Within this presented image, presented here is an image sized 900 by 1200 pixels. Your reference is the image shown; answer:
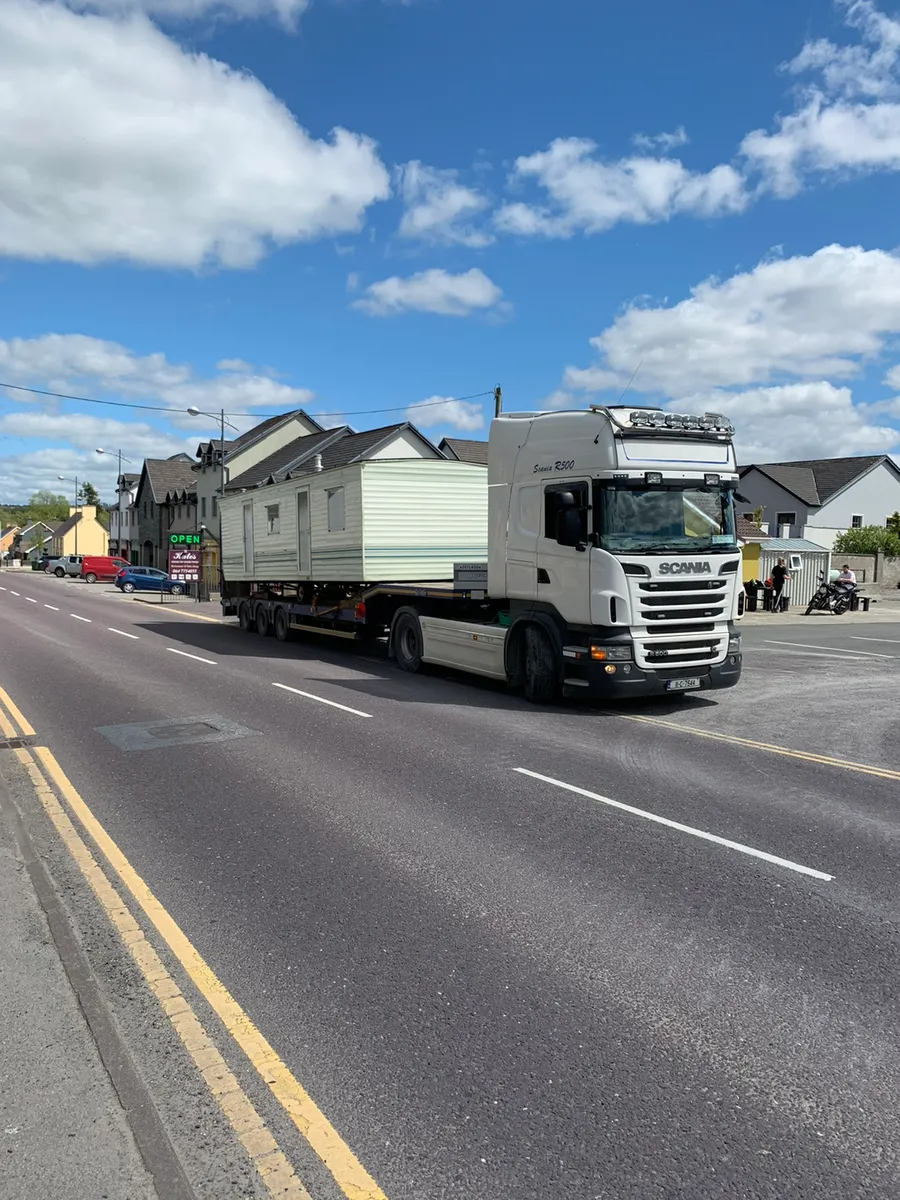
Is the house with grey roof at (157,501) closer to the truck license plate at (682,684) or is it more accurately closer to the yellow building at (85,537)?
the yellow building at (85,537)

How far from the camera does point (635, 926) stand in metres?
4.81

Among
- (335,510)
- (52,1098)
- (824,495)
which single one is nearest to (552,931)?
(52,1098)

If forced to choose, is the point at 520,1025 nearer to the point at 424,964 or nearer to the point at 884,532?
the point at 424,964

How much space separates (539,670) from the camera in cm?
1208

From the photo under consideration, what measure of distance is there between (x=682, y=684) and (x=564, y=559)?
86.7 inches

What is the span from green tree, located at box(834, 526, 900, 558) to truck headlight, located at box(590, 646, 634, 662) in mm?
43316

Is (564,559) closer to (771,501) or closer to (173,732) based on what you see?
(173,732)

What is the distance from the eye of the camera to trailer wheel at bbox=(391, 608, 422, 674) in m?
15.4

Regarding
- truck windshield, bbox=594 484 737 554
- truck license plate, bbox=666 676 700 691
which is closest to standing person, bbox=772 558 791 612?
truck windshield, bbox=594 484 737 554

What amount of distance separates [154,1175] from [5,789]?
5.47 meters

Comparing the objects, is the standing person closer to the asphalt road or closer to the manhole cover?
the asphalt road

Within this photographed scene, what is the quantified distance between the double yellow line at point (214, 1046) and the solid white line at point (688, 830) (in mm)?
3600

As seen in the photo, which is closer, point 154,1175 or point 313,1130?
point 154,1175

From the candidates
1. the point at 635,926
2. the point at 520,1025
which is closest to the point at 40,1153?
Answer: the point at 520,1025
